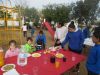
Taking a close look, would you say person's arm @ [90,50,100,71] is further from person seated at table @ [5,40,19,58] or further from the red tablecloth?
person seated at table @ [5,40,19,58]

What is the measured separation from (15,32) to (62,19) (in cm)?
836

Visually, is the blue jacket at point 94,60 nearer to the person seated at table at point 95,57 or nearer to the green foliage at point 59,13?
the person seated at table at point 95,57

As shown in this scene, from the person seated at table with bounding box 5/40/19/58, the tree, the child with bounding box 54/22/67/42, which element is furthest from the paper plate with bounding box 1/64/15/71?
the tree

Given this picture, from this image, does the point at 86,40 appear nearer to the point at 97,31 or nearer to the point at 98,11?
the point at 97,31

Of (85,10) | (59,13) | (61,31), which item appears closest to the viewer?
(61,31)

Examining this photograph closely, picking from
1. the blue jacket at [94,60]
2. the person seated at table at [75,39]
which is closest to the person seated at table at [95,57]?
the blue jacket at [94,60]

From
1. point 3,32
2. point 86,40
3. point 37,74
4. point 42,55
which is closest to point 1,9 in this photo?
point 3,32

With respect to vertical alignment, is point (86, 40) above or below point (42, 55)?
below

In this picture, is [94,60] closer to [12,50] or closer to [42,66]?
[42,66]

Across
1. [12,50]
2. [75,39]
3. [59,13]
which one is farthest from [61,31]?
[59,13]

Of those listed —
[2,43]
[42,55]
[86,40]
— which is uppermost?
[42,55]

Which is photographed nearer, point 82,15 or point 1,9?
point 1,9

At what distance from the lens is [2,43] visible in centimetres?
1030

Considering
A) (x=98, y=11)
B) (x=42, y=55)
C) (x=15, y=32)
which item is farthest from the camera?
(x=98, y=11)
